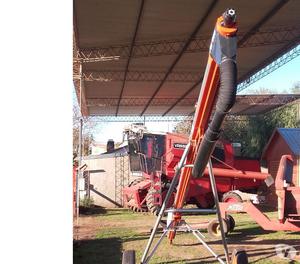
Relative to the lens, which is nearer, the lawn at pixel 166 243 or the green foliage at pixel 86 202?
the lawn at pixel 166 243

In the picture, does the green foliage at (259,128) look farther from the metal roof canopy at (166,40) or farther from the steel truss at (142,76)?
the steel truss at (142,76)

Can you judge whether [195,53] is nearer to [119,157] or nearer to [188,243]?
[119,157]

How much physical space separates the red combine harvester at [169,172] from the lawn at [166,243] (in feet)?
6.91

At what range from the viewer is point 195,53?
17.9 meters

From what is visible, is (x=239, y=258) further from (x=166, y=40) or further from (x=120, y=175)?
(x=120, y=175)

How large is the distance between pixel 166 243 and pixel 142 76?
1345 cm

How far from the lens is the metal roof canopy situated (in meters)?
13.0

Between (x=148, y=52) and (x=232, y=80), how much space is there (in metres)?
13.7

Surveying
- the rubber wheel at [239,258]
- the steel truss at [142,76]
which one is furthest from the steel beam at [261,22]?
the rubber wheel at [239,258]

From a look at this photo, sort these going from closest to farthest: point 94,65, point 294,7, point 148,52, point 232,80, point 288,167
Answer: point 232,80 < point 288,167 < point 294,7 < point 148,52 < point 94,65

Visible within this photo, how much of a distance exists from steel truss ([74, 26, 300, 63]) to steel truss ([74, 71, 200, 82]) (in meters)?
3.45

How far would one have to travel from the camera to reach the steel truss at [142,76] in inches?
829

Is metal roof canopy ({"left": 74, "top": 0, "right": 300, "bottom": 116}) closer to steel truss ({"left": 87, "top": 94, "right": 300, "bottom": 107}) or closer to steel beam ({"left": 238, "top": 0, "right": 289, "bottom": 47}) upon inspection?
steel beam ({"left": 238, "top": 0, "right": 289, "bottom": 47})
